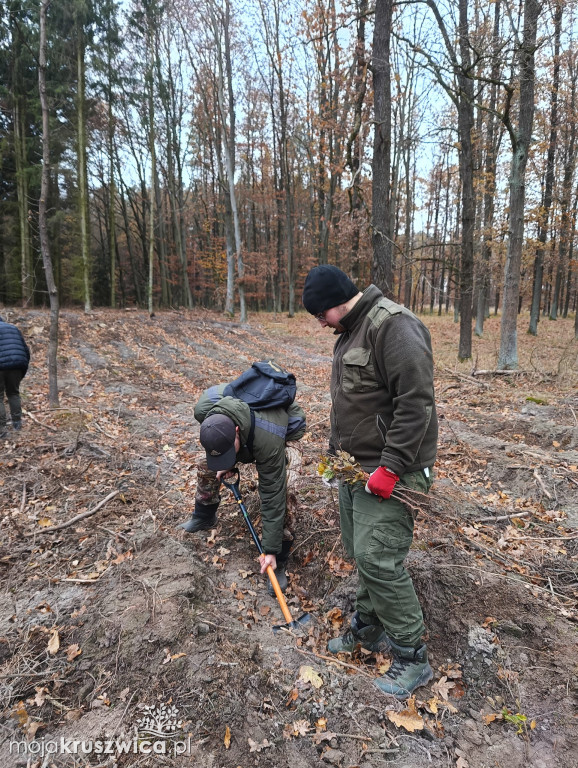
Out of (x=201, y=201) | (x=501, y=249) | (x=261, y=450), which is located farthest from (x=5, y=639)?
(x=201, y=201)

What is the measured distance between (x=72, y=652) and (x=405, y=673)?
2.01m

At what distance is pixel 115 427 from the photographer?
6285mm

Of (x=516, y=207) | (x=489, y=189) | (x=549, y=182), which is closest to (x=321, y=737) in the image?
(x=516, y=207)

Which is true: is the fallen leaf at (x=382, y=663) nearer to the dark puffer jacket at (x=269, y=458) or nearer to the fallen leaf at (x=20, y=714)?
the dark puffer jacket at (x=269, y=458)

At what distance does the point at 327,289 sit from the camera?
2.26 meters

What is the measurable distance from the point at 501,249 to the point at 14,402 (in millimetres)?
21874

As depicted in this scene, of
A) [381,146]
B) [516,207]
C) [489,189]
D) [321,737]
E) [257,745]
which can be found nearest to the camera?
[257,745]

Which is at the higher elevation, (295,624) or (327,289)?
(327,289)

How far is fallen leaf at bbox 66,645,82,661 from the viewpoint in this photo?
242cm

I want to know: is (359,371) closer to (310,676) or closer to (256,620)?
(310,676)

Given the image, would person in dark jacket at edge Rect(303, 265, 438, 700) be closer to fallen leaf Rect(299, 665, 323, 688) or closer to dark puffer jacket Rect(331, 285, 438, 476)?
dark puffer jacket Rect(331, 285, 438, 476)

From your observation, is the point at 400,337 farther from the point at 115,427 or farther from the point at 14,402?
the point at 14,402

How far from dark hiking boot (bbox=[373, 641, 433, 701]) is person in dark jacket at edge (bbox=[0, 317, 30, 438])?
5676 millimetres

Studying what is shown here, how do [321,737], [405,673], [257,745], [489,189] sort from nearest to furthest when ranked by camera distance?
1. [257,745]
2. [321,737]
3. [405,673]
4. [489,189]
